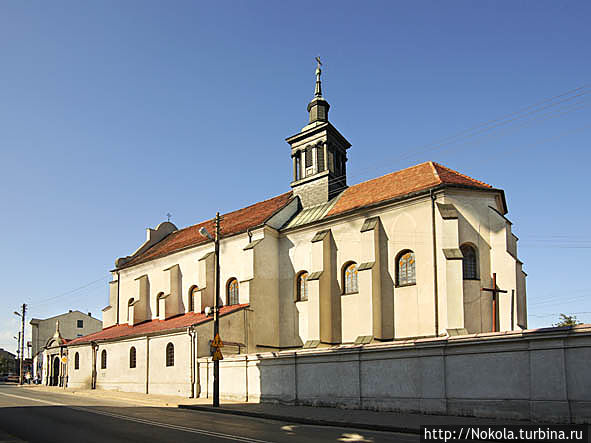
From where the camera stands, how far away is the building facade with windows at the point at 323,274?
25.2 m

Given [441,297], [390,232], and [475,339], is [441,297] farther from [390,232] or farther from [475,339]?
[475,339]

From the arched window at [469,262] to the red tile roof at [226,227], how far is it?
12.8 metres

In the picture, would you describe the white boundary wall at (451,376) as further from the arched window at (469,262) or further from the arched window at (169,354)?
the arched window at (169,354)

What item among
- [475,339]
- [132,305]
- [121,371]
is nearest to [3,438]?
[475,339]

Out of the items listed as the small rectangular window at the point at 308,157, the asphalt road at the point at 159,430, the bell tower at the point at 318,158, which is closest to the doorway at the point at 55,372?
the bell tower at the point at 318,158

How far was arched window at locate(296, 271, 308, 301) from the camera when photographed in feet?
104

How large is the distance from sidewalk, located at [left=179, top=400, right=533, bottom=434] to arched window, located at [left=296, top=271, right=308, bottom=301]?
33.1 feet

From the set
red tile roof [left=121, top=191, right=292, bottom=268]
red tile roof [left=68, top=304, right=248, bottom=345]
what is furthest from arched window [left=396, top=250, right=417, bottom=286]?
red tile roof [left=121, top=191, right=292, bottom=268]

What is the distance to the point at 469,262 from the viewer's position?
25.6 metres

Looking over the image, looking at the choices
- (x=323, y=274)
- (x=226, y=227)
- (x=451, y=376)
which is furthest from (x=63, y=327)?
(x=451, y=376)

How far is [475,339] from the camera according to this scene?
16578mm

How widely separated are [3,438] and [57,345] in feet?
128

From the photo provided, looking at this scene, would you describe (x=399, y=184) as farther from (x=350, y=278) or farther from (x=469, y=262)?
(x=469, y=262)

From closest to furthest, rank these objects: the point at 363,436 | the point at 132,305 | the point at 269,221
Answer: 1. the point at 363,436
2. the point at 269,221
3. the point at 132,305
